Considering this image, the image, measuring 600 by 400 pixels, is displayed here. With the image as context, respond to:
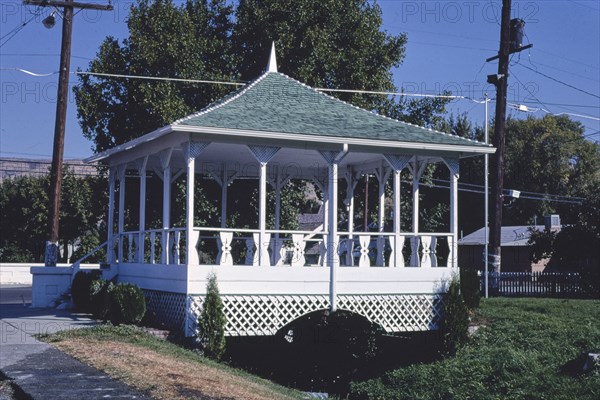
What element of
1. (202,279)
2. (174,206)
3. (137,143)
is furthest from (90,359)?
(174,206)

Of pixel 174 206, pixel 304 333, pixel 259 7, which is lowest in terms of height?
pixel 304 333

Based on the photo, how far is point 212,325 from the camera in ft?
57.8

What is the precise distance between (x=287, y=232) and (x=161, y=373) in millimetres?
7454

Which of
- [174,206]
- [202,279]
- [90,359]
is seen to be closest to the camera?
[90,359]

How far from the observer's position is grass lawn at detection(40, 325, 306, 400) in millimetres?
11789

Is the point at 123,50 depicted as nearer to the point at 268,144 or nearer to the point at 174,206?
the point at 174,206

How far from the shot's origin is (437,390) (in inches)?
730

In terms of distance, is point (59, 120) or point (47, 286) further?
point (59, 120)

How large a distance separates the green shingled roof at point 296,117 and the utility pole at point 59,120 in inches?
254

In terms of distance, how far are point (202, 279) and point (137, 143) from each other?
3.93 m

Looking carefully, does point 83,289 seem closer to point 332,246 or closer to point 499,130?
point 332,246

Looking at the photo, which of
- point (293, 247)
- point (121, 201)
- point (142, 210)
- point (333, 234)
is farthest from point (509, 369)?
point (121, 201)

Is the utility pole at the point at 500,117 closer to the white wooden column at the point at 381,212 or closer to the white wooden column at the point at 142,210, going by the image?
the white wooden column at the point at 381,212

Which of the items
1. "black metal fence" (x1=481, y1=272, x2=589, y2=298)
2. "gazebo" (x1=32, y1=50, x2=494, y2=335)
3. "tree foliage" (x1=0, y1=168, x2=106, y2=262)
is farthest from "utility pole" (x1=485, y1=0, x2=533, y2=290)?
"tree foliage" (x1=0, y1=168, x2=106, y2=262)
